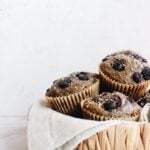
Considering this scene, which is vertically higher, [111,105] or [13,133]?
[111,105]

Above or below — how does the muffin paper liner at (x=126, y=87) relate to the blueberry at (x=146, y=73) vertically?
below

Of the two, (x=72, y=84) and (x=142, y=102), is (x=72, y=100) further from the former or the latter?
(x=142, y=102)

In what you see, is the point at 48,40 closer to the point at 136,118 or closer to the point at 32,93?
the point at 32,93

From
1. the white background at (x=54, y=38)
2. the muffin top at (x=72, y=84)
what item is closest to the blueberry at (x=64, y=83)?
the muffin top at (x=72, y=84)

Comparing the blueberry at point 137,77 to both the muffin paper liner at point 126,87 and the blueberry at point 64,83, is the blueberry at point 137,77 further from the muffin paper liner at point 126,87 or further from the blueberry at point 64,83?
the blueberry at point 64,83

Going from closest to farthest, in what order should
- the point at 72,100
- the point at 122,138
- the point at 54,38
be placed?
the point at 122,138 < the point at 72,100 < the point at 54,38

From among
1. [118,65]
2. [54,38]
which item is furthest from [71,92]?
[54,38]

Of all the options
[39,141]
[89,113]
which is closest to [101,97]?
[89,113]
